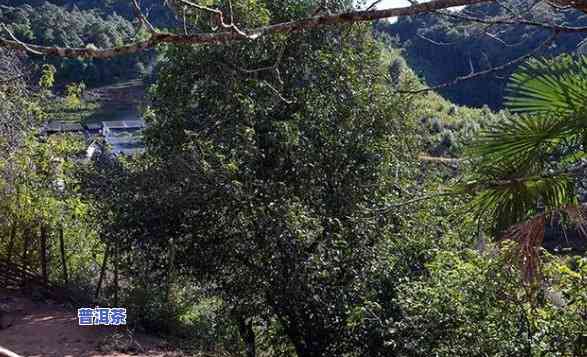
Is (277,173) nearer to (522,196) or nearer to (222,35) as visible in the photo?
(522,196)

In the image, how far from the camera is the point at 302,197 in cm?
615

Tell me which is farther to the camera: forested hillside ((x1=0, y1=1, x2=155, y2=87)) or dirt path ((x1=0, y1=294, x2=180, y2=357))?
forested hillside ((x1=0, y1=1, x2=155, y2=87))

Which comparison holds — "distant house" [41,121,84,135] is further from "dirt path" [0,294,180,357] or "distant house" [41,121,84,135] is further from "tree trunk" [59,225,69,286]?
"dirt path" [0,294,180,357]

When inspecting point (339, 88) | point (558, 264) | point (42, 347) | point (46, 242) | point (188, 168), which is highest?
point (339, 88)

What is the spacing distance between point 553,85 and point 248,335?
4.20 meters

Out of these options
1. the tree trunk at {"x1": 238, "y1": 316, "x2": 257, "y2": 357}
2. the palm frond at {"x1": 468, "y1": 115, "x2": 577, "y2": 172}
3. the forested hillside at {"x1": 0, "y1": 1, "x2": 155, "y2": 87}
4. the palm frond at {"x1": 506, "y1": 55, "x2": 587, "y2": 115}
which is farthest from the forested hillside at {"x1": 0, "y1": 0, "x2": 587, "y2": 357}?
the forested hillside at {"x1": 0, "y1": 1, "x2": 155, "y2": 87}

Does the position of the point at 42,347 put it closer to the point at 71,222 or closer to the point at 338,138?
the point at 71,222

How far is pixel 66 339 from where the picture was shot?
20.5 ft

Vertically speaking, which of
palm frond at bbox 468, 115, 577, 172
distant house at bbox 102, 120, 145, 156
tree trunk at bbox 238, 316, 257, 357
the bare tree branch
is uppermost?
the bare tree branch

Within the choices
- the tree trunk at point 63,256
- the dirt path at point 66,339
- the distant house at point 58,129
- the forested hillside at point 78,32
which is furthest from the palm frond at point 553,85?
the distant house at point 58,129

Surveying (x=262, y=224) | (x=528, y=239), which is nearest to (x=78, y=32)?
(x=262, y=224)

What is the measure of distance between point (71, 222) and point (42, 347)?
2012 millimetres

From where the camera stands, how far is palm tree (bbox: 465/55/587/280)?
9.48 ft

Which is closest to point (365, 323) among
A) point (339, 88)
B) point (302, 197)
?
point (302, 197)
